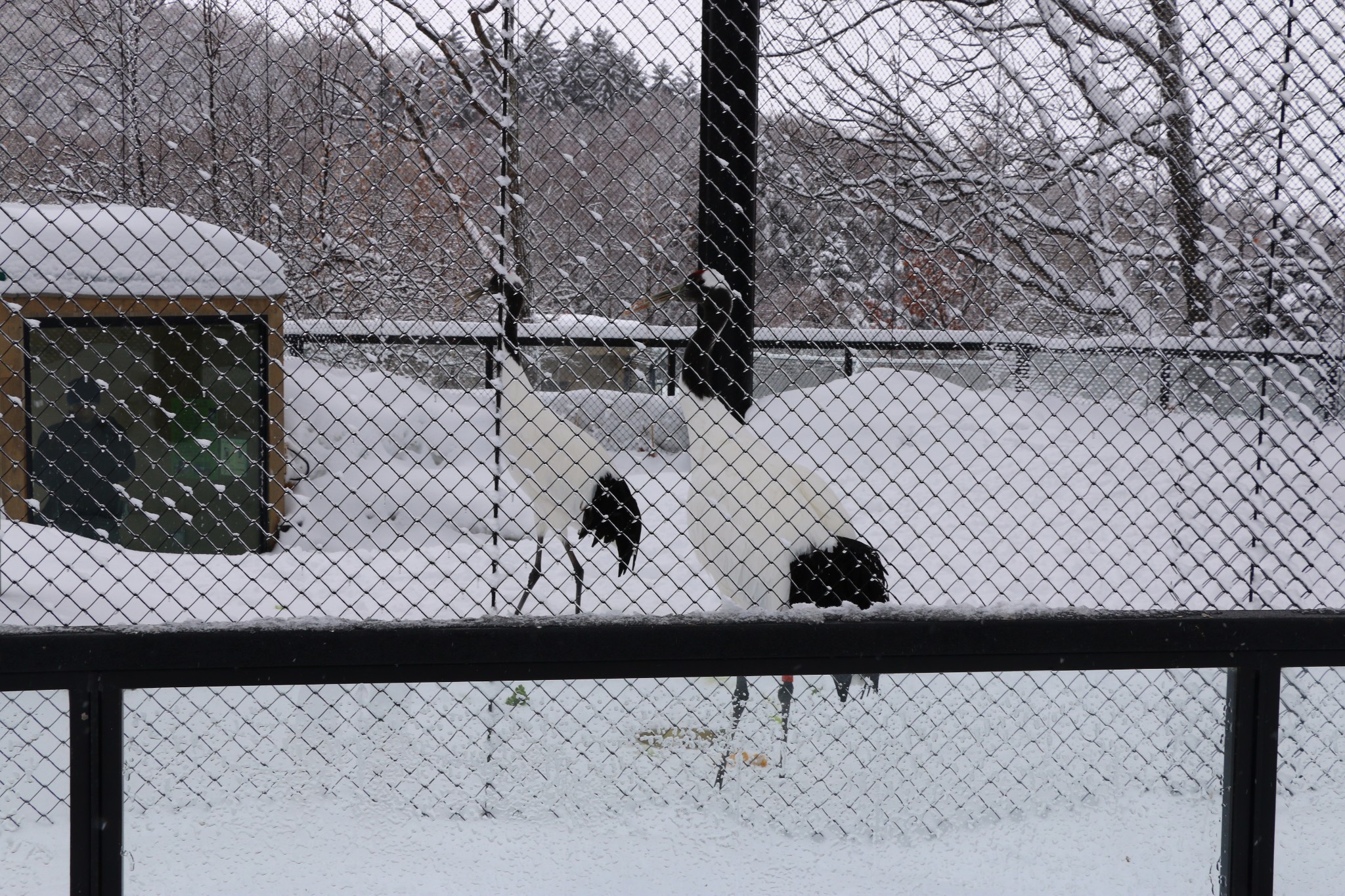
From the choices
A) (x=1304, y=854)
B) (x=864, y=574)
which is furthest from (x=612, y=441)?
(x=1304, y=854)

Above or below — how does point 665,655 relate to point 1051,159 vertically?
below

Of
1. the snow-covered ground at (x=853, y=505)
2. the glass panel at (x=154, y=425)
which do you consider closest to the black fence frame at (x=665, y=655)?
the snow-covered ground at (x=853, y=505)

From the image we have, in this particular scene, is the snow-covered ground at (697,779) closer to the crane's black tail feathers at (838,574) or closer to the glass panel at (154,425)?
the crane's black tail feathers at (838,574)

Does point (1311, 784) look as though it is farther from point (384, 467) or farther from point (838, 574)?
point (384, 467)

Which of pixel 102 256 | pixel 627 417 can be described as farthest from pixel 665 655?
pixel 102 256

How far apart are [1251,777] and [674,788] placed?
97 centimetres

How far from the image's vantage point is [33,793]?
5.96 ft

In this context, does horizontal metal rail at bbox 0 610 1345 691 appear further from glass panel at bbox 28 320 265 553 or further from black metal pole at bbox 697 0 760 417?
glass panel at bbox 28 320 265 553

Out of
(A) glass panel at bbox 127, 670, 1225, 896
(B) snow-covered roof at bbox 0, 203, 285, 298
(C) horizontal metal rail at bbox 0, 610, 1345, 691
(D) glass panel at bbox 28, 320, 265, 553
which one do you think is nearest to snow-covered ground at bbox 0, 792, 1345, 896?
(A) glass panel at bbox 127, 670, 1225, 896

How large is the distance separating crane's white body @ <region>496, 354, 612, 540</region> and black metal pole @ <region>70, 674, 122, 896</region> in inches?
46.0

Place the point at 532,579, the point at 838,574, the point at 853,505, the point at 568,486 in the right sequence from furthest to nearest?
the point at 853,505, the point at 568,486, the point at 532,579, the point at 838,574

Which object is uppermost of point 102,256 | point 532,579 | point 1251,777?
point 102,256

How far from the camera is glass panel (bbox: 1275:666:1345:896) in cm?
190

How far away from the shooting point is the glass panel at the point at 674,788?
1.83m
